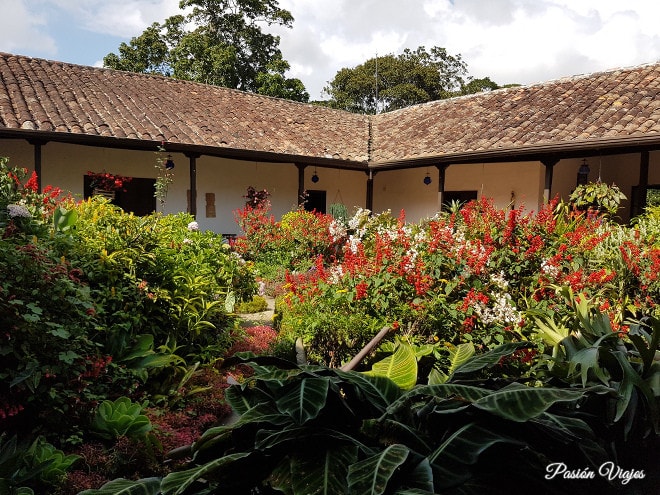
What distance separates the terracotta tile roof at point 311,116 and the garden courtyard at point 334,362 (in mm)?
4527

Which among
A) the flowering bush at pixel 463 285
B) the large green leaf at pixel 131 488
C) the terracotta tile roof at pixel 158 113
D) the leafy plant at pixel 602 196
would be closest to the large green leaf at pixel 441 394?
the large green leaf at pixel 131 488

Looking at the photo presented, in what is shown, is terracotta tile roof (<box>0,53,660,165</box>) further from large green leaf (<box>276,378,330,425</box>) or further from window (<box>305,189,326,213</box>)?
large green leaf (<box>276,378,330,425</box>)

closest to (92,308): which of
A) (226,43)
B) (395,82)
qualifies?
(226,43)

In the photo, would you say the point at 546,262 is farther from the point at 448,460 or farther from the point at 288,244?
the point at 288,244

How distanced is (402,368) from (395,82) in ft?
109

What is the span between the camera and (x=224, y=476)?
1.51m

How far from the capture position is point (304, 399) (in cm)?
164

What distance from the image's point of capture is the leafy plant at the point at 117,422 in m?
2.92

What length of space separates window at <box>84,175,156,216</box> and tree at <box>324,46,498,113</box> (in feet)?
75.8

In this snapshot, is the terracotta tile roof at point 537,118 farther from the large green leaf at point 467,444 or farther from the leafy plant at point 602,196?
the large green leaf at point 467,444

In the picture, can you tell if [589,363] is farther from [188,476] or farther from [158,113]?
[158,113]

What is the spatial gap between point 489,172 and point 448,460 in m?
11.5

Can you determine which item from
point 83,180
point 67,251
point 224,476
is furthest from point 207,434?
point 83,180

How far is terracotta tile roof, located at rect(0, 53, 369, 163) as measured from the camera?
9.15m
